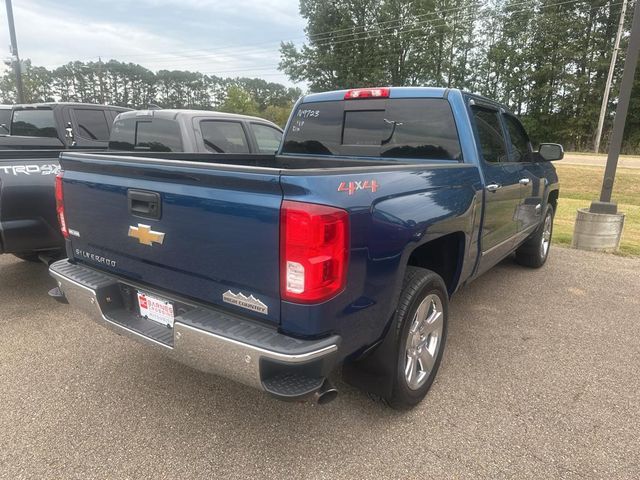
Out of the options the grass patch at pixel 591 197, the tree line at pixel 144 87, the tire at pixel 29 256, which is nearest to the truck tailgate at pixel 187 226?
the tire at pixel 29 256

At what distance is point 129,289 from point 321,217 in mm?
1342

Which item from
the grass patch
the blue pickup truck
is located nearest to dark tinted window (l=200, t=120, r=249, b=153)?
the blue pickup truck

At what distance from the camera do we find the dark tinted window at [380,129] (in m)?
3.27

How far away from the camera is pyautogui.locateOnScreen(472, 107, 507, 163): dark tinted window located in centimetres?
343

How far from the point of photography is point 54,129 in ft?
25.6

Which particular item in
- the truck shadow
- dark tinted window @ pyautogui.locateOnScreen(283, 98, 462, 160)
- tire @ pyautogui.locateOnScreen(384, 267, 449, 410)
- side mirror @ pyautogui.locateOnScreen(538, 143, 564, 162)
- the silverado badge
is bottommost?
the truck shadow

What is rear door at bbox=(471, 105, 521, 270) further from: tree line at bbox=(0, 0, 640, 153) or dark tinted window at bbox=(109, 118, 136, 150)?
tree line at bbox=(0, 0, 640, 153)

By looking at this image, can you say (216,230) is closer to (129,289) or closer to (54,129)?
(129,289)

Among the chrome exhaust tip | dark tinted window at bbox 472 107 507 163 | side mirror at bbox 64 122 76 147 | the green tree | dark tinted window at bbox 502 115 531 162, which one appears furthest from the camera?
the green tree

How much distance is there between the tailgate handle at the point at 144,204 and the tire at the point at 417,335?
4.34 feet

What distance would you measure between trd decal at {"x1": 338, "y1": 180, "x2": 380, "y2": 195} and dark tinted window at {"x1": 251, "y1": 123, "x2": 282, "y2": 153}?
476cm

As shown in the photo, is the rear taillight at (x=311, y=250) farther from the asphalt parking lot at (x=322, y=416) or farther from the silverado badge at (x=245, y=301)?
the asphalt parking lot at (x=322, y=416)

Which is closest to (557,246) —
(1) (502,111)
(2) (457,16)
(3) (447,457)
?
(1) (502,111)

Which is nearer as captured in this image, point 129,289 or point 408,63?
point 129,289
